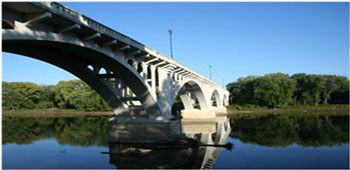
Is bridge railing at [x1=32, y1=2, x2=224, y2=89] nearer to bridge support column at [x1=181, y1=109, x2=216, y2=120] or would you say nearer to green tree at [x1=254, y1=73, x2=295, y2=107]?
bridge support column at [x1=181, y1=109, x2=216, y2=120]

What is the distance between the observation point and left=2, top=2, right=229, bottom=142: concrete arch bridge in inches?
410

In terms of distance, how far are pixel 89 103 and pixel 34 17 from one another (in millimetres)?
60205

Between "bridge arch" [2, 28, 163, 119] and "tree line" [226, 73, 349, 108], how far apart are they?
49.0 meters

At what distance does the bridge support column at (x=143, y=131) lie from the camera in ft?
70.4

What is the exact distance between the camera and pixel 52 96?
80062mm

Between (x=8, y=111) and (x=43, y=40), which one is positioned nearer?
(x=43, y=40)

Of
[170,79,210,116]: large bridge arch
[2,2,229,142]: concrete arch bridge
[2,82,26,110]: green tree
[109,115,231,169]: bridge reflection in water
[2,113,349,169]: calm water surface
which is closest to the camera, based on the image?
[2,2,229,142]: concrete arch bridge

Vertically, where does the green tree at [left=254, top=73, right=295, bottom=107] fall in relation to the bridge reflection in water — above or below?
above

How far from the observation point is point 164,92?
917 inches

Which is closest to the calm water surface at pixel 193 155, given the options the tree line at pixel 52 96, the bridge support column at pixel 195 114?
the bridge support column at pixel 195 114

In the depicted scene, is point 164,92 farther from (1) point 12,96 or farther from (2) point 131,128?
(1) point 12,96

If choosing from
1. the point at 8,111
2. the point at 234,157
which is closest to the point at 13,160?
the point at 234,157

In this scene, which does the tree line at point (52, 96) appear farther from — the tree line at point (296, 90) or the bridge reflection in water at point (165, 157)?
the bridge reflection in water at point (165, 157)

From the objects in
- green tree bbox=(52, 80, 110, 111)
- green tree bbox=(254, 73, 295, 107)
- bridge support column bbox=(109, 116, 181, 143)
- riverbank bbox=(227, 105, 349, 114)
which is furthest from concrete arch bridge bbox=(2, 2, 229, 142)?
green tree bbox=(52, 80, 110, 111)
